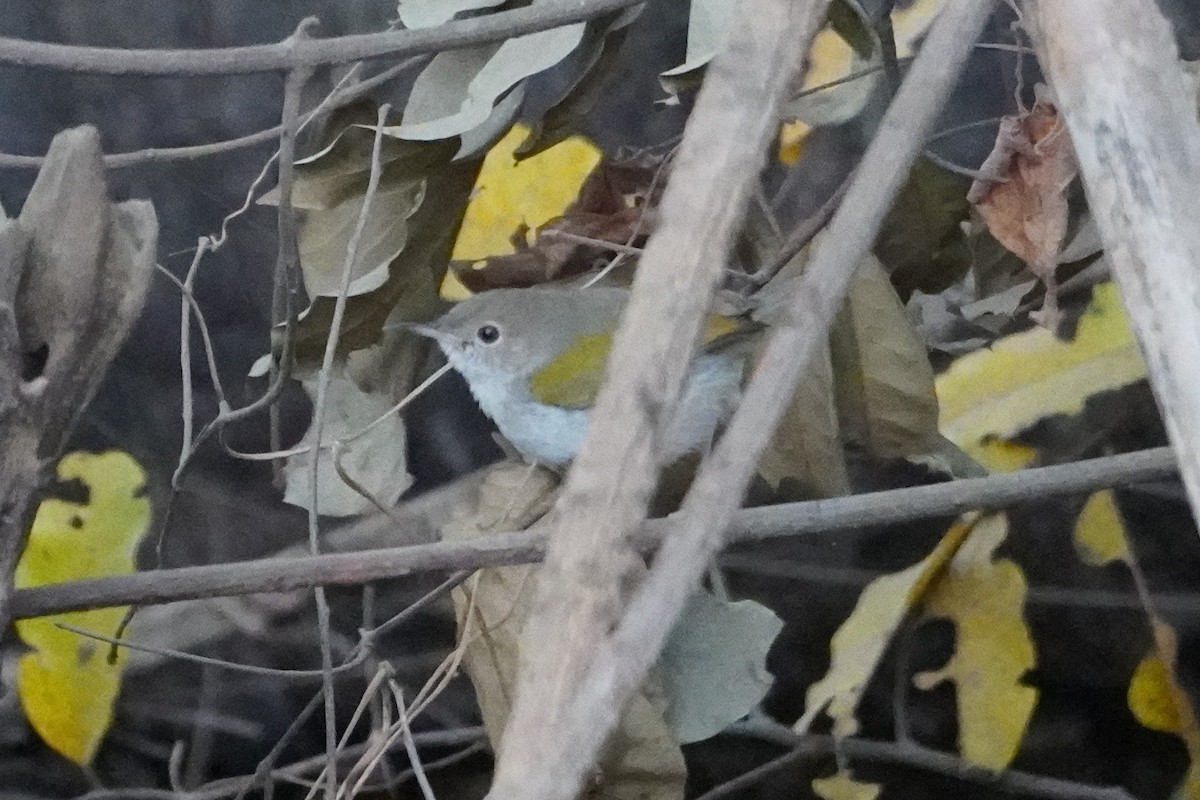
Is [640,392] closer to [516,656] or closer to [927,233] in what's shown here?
[516,656]

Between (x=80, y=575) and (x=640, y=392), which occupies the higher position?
(x=640, y=392)

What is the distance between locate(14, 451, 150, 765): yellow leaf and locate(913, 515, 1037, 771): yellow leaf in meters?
0.63

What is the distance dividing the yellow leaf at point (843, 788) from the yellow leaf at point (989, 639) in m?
0.09

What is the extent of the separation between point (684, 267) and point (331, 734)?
1.65 feet

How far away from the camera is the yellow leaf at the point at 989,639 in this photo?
810 millimetres

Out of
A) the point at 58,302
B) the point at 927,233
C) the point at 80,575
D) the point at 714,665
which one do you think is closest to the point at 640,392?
the point at 58,302

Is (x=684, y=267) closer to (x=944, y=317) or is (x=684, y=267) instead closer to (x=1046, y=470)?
(x=1046, y=470)

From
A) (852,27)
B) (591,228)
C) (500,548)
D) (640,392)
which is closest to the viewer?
(640,392)

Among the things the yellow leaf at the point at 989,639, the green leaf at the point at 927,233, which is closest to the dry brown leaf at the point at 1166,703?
the yellow leaf at the point at 989,639

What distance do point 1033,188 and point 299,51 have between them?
0.39 metres

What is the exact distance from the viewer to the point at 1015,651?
80 centimetres

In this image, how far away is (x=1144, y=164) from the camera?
277 millimetres

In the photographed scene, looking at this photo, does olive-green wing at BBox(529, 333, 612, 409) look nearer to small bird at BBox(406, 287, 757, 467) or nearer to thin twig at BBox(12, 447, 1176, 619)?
small bird at BBox(406, 287, 757, 467)

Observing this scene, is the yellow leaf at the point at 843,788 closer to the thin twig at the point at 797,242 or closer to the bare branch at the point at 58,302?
the thin twig at the point at 797,242
